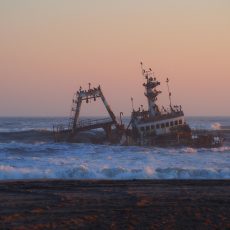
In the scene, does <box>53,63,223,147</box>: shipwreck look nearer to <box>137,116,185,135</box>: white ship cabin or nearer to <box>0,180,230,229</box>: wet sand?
<box>137,116,185,135</box>: white ship cabin

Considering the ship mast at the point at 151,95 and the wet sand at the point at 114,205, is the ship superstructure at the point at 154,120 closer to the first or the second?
the ship mast at the point at 151,95

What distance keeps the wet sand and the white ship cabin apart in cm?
2545

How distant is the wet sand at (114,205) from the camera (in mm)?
12484

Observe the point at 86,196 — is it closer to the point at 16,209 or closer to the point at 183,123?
the point at 16,209

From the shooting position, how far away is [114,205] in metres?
15.0

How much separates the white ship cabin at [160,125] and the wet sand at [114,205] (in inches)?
1002

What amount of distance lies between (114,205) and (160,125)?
3178 centimetres

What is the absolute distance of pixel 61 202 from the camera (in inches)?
611

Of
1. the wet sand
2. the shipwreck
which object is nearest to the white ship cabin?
the shipwreck

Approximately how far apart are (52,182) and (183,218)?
29.8 ft

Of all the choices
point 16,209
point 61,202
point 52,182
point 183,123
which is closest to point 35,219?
point 16,209

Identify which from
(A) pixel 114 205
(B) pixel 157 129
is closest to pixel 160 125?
(B) pixel 157 129

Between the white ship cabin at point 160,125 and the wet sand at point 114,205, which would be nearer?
the wet sand at point 114,205

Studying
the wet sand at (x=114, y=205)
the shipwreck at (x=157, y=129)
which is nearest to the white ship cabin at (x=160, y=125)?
the shipwreck at (x=157, y=129)
